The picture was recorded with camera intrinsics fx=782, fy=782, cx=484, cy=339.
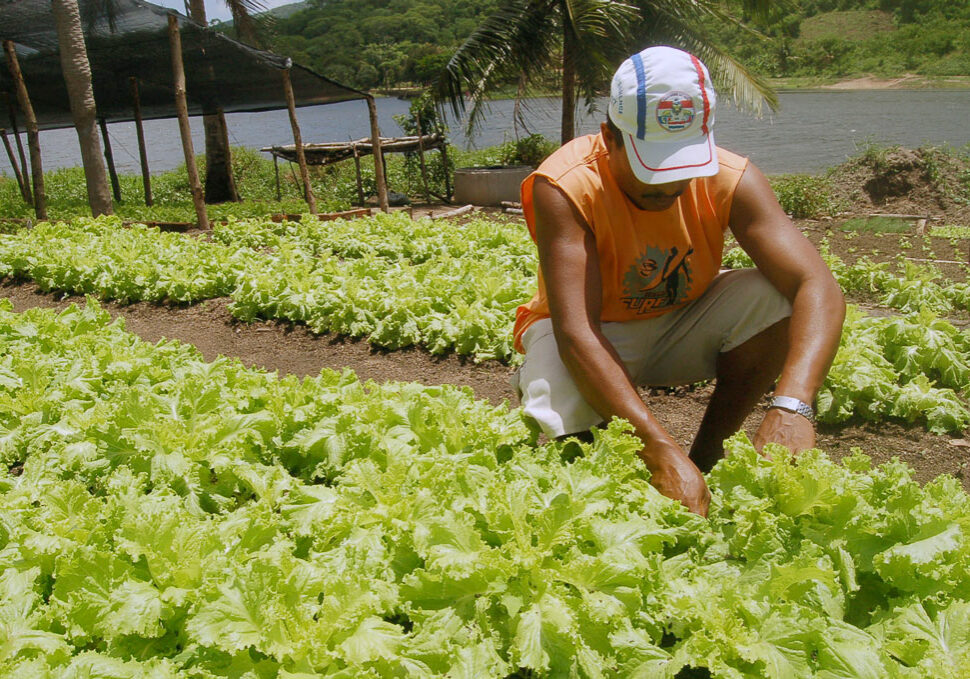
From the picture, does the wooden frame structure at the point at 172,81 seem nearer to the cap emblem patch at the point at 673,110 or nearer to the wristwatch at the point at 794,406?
the cap emblem patch at the point at 673,110

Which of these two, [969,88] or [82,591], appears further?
[969,88]

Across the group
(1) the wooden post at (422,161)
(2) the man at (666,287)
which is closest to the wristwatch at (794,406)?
(2) the man at (666,287)

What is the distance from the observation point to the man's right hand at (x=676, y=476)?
2.30m

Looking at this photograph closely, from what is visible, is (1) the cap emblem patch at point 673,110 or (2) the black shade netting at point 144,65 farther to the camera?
(2) the black shade netting at point 144,65

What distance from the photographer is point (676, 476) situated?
2334 millimetres

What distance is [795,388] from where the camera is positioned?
7.93 ft

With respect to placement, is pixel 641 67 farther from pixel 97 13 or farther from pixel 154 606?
pixel 97 13

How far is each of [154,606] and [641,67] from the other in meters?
2.18

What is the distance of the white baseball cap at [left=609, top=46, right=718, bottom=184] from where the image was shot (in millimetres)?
2490

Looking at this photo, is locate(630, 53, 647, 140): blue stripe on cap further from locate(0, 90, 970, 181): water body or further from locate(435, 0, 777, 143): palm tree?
locate(0, 90, 970, 181): water body

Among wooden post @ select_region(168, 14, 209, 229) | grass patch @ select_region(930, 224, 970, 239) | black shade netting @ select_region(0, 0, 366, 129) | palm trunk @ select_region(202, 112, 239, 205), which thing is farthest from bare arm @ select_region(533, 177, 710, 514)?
palm trunk @ select_region(202, 112, 239, 205)

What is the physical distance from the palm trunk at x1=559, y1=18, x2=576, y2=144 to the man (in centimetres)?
1169

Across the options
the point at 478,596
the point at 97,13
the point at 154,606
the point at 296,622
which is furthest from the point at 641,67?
the point at 97,13

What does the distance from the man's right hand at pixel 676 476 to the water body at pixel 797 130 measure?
1372 centimetres
